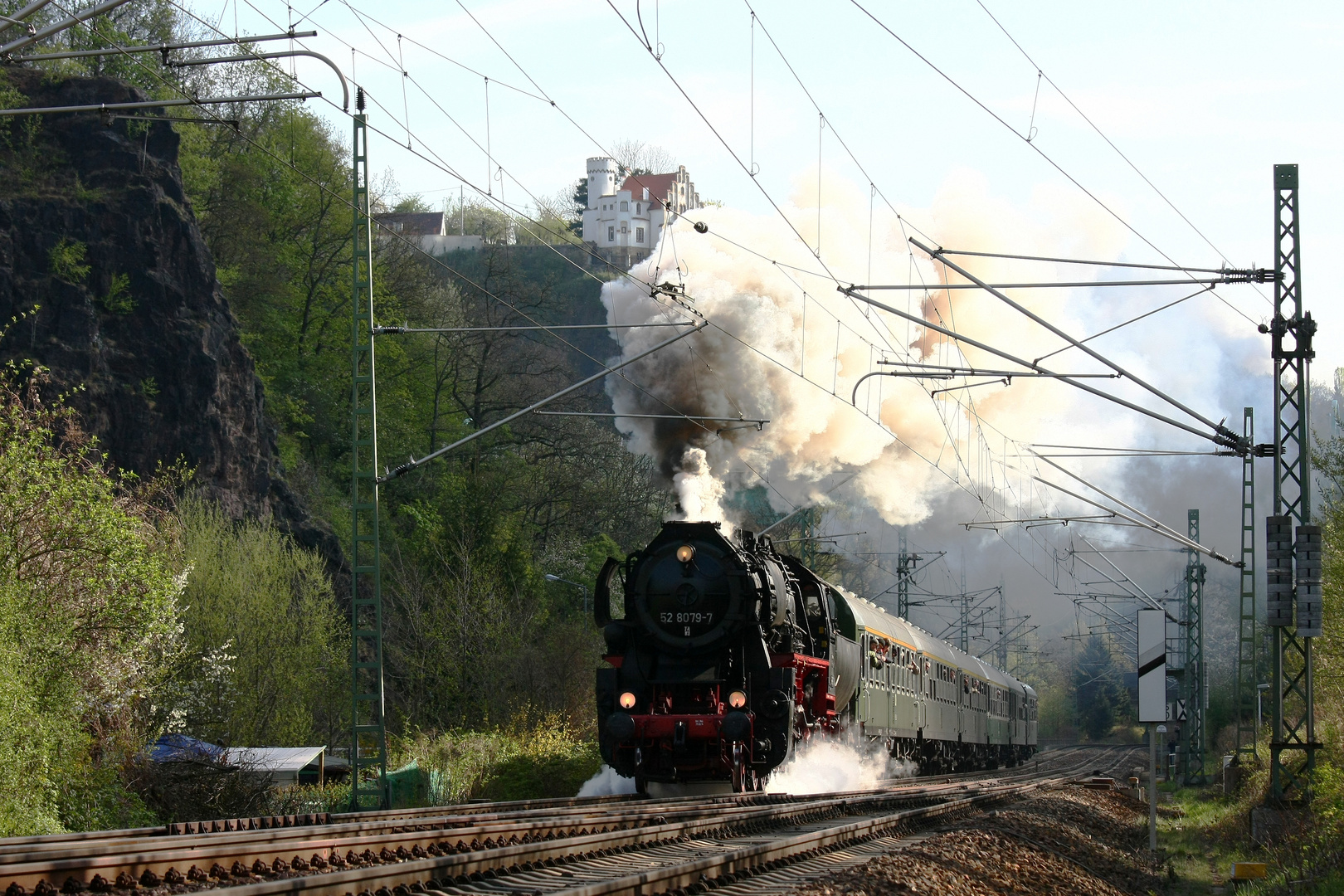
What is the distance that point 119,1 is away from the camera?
10.3 meters

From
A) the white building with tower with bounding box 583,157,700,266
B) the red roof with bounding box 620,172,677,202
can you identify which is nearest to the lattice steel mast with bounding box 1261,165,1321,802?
the red roof with bounding box 620,172,677,202

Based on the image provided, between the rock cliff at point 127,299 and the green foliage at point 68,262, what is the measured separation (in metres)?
0.06

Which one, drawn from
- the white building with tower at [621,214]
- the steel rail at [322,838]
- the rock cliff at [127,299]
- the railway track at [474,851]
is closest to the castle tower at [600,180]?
the white building with tower at [621,214]

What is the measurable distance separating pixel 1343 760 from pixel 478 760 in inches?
593

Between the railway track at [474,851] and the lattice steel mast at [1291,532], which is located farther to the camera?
the lattice steel mast at [1291,532]

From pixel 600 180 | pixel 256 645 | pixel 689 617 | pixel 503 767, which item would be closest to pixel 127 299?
pixel 256 645

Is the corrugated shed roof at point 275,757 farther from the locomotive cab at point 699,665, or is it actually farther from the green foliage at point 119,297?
the green foliage at point 119,297

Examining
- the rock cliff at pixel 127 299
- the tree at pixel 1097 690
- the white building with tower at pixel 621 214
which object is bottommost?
the tree at pixel 1097 690

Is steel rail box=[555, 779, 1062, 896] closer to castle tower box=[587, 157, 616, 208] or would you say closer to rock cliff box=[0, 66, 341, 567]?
rock cliff box=[0, 66, 341, 567]

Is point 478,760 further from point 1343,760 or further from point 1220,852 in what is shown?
point 1343,760

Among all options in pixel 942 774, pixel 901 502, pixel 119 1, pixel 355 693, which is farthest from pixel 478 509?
pixel 119 1

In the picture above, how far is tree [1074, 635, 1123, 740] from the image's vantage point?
90.1 metres

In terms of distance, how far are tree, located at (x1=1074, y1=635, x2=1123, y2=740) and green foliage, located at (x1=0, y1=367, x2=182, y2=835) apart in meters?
75.8

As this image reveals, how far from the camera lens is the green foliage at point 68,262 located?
46094 millimetres
